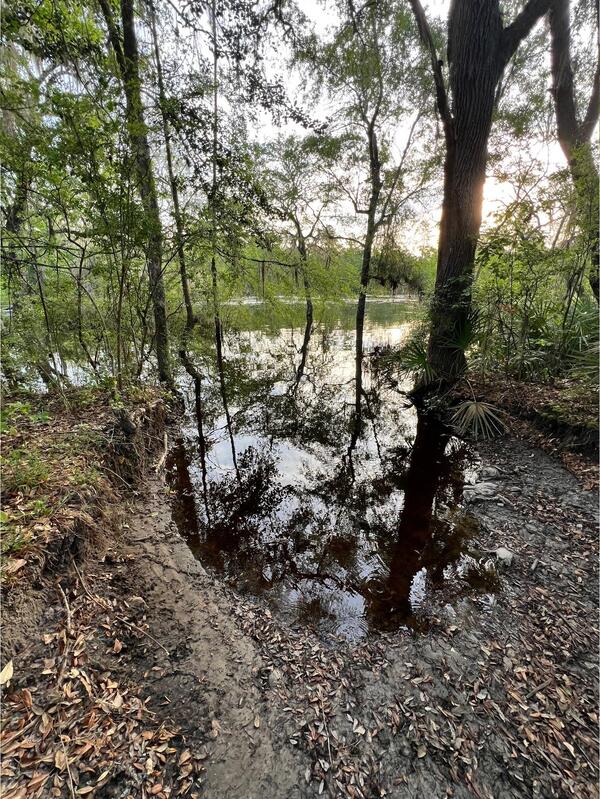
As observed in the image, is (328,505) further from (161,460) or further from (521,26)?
(521,26)

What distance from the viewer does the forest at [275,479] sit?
1647mm

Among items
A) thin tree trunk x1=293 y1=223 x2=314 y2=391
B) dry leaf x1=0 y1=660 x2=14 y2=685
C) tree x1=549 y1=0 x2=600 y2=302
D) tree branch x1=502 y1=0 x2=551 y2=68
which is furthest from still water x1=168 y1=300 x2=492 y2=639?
tree branch x1=502 y1=0 x2=551 y2=68

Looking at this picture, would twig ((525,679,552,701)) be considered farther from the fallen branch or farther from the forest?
the fallen branch

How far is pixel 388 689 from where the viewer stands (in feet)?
6.54

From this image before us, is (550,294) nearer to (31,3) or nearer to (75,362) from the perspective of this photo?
(31,3)

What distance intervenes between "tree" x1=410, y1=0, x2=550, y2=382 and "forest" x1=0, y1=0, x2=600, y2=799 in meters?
0.04

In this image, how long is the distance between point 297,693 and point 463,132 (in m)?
8.03

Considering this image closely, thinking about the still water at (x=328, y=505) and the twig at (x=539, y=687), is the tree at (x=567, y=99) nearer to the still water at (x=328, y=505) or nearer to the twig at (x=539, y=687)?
the still water at (x=328, y=505)

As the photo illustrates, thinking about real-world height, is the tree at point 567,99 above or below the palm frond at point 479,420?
above

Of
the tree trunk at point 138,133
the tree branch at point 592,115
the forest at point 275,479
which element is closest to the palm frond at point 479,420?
the forest at point 275,479

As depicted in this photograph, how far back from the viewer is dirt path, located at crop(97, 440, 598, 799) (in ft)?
5.15

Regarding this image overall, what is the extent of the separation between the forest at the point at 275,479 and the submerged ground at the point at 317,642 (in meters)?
0.02

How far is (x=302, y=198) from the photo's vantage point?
14164 millimetres

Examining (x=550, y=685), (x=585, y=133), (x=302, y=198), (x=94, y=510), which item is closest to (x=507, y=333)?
(x=585, y=133)
